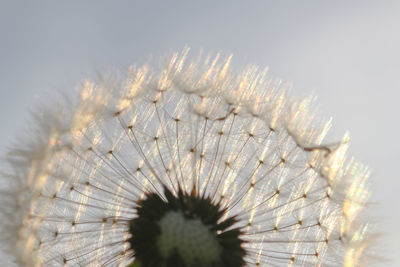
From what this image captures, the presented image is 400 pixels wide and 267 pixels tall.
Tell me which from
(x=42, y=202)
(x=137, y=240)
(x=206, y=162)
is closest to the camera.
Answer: (x=137, y=240)

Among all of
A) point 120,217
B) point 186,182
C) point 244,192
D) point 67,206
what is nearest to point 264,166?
point 244,192

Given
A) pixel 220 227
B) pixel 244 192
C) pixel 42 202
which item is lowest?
pixel 42 202

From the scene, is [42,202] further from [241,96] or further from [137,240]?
[241,96]

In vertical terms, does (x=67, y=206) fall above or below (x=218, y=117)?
below

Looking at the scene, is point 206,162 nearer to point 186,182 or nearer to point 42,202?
point 186,182

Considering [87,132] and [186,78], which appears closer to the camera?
[87,132]

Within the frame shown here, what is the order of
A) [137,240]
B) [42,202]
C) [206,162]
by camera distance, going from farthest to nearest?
[206,162] < [42,202] < [137,240]

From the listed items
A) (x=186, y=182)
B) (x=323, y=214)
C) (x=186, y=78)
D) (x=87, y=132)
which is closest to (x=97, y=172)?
(x=87, y=132)
